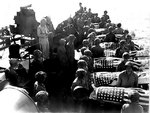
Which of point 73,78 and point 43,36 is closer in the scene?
point 73,78

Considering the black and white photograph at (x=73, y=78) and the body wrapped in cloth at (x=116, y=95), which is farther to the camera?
the body wrapped in cloth at (x=116, y=95)

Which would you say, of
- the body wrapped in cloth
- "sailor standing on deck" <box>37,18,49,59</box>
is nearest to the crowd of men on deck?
"sailor standing on deck" <box>37,18,49,59</box>

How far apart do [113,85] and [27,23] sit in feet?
28.5

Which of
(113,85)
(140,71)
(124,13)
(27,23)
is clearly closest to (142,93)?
(113,85)

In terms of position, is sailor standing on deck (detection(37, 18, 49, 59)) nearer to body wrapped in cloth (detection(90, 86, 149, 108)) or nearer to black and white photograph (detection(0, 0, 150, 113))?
black and white photograph (detection(0, 0, 150, 113))

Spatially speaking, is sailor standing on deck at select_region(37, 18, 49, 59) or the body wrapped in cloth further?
sailor standing on deck at select_region(37, 18, 49, 59)

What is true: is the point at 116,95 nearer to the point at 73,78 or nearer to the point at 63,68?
the point at 73,78

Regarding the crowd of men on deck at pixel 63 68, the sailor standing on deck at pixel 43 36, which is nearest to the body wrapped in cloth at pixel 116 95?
the crowd of men on deck at pixel 63 68

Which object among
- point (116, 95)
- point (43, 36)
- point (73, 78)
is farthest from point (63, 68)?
point (116, 95)

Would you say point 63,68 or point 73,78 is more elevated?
point 63,68

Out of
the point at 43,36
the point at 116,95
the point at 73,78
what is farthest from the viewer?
the point at 43,36

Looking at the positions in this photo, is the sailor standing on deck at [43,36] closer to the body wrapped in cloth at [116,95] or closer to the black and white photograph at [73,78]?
the black and white photograph at [73,78]

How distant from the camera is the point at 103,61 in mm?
7672

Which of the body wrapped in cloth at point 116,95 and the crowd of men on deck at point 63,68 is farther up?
the crowd of men on deck at point 63,68
